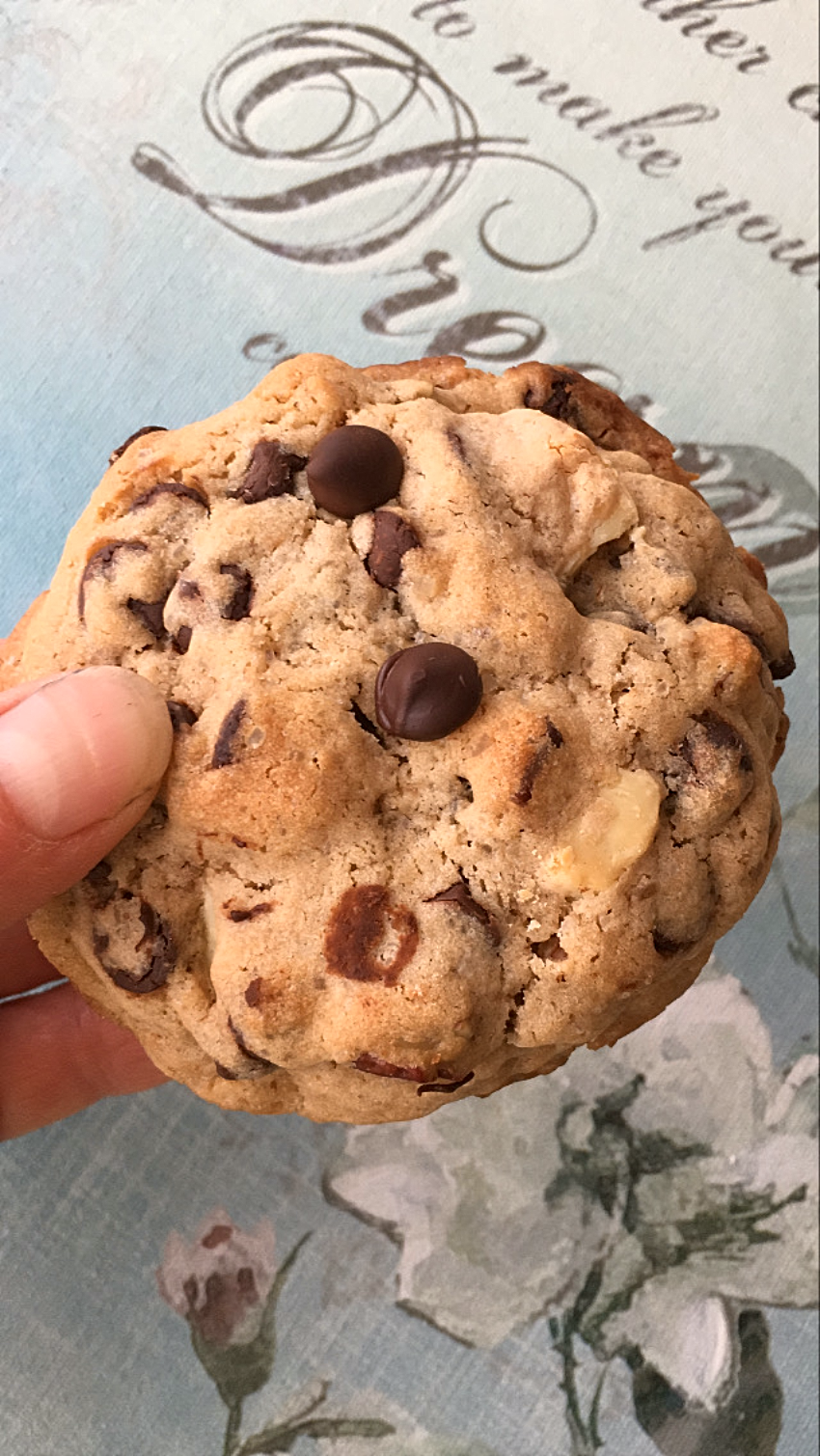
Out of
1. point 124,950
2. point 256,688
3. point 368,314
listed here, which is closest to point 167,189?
point 368,314

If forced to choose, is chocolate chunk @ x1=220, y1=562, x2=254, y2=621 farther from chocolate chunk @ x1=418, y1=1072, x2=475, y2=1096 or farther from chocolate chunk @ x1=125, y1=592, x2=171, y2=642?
chocolate chunk @ x1=418, y1=1072, x2=475, y2=1096

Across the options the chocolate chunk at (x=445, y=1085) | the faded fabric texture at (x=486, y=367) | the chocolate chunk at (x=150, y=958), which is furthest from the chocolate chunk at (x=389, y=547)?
the faded fabric texture at (x=486, y=367)

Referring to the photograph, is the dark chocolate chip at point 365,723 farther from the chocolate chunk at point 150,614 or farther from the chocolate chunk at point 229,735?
the chocolate chunk at point 150,614

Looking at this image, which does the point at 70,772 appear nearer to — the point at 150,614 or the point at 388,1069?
the point at 150,614

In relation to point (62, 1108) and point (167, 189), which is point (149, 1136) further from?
point (167, 189)

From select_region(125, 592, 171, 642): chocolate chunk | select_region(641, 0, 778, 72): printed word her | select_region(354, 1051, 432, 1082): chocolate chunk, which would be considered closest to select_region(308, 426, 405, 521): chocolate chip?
select_region(125, 592, 171, 642): chocolate chunk

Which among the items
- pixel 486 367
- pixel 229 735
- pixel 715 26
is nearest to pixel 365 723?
pixel 229 735

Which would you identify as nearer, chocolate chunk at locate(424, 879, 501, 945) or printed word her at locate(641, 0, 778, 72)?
chocolate chunk at locate(424, 879, 501, 945)
